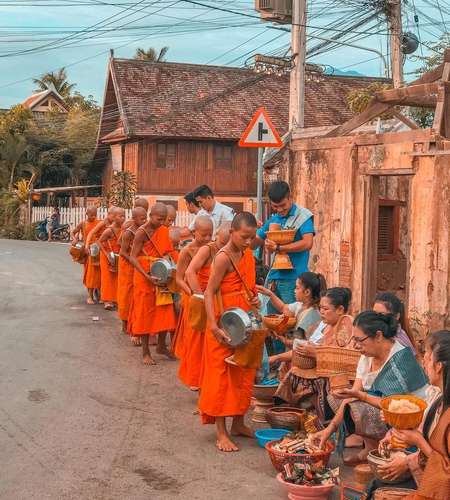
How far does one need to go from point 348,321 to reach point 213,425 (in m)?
1.57

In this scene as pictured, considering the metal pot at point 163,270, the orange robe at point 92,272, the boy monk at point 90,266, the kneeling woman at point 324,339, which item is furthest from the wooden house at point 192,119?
the kneeling woman at point 324,339

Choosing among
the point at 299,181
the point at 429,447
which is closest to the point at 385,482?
the point at 429,447

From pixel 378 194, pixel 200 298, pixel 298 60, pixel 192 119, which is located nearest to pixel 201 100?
pixel 192 119

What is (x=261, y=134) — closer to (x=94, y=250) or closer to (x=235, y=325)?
(x=235, y=325)

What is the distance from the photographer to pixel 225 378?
690cm

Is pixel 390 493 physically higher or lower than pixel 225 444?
higher

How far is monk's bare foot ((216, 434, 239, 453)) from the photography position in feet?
22.4

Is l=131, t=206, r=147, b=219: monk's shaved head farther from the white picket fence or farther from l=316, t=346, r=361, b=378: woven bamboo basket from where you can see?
the white picket fence

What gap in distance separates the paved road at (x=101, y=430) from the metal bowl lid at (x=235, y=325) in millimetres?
885

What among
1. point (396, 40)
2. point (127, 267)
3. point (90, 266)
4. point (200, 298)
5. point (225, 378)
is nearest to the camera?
point (225, 378)

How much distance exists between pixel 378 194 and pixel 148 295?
10.5 ft

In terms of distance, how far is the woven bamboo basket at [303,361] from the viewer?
7000mm

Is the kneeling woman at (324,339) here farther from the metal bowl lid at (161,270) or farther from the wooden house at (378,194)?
the metal bowl lid at (161,270)

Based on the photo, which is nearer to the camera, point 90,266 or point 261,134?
point 261,134
